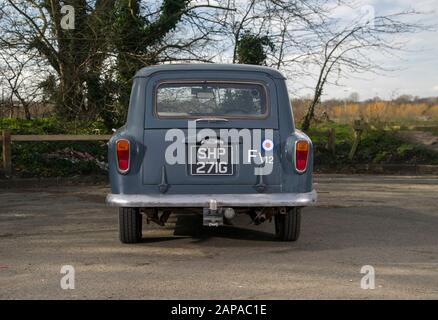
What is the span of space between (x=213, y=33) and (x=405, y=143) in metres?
6.86

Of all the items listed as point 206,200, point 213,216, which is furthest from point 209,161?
point 213,216

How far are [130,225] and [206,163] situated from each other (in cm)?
109

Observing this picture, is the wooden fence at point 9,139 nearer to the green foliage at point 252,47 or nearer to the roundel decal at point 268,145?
the green foliage at point 252,47

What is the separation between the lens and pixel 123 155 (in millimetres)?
6203

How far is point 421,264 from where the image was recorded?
5.79m

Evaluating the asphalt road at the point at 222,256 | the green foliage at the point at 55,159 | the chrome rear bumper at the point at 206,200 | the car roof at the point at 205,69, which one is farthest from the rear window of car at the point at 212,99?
the green foliage at the point at 55,159

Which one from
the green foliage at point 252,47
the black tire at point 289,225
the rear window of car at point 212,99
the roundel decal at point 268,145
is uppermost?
the green foliage at point 252,47

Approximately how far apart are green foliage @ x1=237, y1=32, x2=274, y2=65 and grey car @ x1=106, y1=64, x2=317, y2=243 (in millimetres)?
11036

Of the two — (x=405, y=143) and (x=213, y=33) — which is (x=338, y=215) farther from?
(x=405, y=143)

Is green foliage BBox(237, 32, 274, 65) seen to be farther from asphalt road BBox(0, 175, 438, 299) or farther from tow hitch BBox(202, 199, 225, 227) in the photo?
tow hitch BBox(202, 199, 225, 227)

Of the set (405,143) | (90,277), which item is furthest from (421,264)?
(405,143)

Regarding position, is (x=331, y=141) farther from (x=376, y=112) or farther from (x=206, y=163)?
(x=206, y=163)

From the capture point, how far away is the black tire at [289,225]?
660 centimetres

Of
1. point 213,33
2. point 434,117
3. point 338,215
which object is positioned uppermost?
point 213,33
